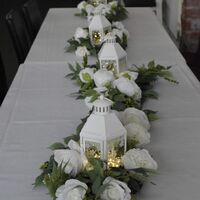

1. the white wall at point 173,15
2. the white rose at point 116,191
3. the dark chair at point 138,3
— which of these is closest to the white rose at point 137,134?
the white rose at point 116,191

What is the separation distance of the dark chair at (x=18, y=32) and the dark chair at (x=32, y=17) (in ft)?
0.36

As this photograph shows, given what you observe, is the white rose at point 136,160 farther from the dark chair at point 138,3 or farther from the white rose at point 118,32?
the dark chair at point 138,3

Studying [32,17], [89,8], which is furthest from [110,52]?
[32,17]

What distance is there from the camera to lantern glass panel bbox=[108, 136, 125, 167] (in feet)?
3.27

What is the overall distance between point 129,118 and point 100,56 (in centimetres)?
41

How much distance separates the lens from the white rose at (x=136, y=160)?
3.26ft

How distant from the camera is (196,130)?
1.33 metres

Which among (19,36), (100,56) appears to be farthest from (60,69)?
(19,36)

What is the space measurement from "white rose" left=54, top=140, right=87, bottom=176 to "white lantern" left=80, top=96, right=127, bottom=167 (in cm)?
3

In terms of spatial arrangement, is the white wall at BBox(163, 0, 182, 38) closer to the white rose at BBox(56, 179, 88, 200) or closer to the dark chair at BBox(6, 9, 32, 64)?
the dark chair at BBox(6, 9, 32, 64)

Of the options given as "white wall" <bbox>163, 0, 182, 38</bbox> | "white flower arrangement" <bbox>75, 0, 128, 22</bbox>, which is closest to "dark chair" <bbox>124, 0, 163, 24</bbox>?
"white wall" <bbox>163, 0, 182, 38</bbox>

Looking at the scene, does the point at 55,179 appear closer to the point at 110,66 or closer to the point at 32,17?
the point at 110,66

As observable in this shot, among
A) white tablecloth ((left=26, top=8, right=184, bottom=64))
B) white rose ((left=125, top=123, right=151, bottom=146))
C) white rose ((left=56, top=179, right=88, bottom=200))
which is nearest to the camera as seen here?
white rose ((left=56, top=179, right=88, bottom=200))

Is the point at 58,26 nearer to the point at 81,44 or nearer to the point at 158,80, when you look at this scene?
the point at 81,44
